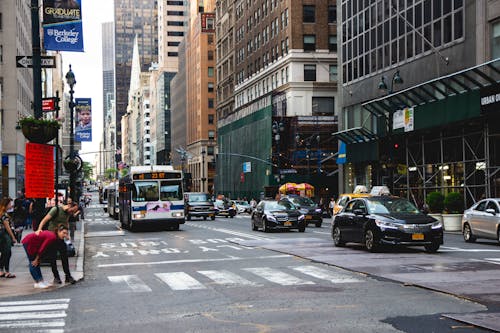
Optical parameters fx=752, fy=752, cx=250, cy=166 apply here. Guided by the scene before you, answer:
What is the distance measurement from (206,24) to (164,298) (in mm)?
124131

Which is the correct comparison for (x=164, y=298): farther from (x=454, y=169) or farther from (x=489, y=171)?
(x=454, y=169)

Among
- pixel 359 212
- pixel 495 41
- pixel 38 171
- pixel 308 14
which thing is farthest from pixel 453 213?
pixel 308 14

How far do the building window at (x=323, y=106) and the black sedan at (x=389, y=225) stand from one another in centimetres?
5929

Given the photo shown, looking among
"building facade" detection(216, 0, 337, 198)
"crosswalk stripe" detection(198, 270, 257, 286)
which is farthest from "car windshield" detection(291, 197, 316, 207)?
"building facade" detection(216, 0, 337, 198)

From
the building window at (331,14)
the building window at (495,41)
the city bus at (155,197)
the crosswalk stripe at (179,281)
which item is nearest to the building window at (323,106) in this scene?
the building window at (331,14)

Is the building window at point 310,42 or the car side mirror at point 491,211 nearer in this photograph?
the car side mirror at point 491,211

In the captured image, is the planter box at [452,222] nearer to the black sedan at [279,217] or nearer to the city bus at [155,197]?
the black sedan at [279,217]

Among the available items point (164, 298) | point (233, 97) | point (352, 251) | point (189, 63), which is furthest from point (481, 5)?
point (189, 63)

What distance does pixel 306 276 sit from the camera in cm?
1523

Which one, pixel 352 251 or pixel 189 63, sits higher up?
pixel 189 63

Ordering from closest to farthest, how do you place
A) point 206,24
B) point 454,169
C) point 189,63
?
point 454,169 → point 206,24 → point 189,63

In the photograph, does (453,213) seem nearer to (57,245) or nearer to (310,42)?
(57,245)

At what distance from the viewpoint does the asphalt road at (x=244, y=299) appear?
9.73 metres

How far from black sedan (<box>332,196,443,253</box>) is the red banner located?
8.73 metres
